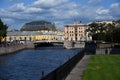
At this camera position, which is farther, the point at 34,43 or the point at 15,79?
the point at 34,43

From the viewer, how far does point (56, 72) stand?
25781 millimetres

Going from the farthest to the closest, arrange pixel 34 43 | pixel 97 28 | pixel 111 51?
1. pixel 97 28
2. pixel 34 43
3. pixel 111 51

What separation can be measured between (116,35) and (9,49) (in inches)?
1420

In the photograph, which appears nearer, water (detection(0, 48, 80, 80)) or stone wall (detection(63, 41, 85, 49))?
water (detection(0, 48, 80, 80))

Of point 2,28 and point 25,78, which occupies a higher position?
point 2,28

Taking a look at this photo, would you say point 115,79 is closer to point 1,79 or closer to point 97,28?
point 1,79

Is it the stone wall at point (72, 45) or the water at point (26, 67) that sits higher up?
the stone wall at point (72, 45)

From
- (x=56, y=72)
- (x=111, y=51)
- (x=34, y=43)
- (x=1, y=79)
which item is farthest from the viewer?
(x=34, y=43)

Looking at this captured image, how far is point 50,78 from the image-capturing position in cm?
2352

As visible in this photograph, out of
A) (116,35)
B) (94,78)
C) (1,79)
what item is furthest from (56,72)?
(116,35)

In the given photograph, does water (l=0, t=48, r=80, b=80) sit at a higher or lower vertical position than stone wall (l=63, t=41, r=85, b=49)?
lower

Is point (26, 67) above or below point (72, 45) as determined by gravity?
below

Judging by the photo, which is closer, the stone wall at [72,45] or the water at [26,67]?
the water at [26,67]

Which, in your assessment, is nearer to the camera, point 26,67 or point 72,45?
point 26,67
